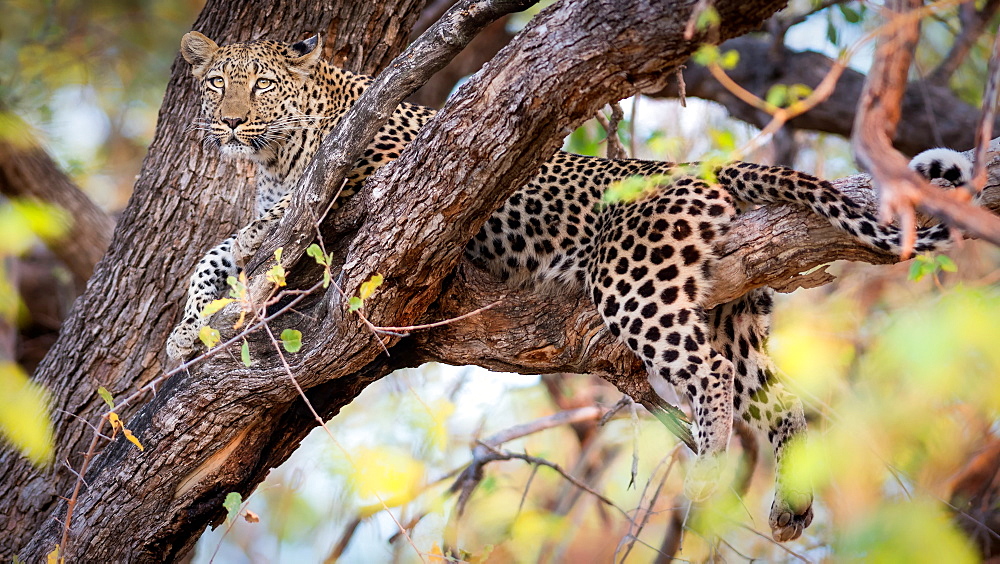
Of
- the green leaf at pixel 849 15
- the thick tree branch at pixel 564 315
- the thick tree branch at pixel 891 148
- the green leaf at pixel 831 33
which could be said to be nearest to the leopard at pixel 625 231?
the thick tree branch at pixel 564 315

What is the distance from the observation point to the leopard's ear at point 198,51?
6.40 m

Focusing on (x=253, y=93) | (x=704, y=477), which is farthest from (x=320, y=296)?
(x=704, y=477)

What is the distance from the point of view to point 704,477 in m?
5.14

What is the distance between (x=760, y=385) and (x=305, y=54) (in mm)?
3771

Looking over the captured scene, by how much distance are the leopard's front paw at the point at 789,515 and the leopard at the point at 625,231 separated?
0.01 metres

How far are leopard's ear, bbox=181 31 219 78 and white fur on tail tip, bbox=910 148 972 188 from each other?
464cm

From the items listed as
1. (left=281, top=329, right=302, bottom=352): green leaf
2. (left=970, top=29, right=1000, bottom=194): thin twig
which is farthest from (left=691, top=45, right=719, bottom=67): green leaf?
(left=281, top=329, right=302, bottom=352): green leaf

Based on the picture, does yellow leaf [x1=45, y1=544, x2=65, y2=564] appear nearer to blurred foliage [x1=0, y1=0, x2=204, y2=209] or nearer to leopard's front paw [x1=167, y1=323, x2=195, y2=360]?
leopard's front paw [x1=167, y1=323, x2=195, y2=360]

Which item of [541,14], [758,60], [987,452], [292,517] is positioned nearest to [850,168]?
[758,60]

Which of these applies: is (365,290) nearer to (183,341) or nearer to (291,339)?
(291,339)

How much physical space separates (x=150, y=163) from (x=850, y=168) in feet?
27.6

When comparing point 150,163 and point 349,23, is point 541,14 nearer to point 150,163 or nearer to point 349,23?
point 349,23

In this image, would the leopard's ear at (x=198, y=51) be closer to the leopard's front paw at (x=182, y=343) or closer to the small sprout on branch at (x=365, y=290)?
the leopard's front paw at (x=182, y=343)

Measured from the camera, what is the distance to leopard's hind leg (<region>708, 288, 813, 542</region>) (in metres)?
5.59
